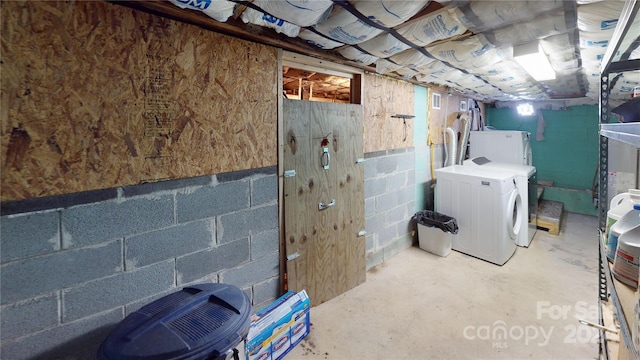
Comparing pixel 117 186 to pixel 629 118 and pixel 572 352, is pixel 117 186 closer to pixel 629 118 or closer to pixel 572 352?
pixel 629 118

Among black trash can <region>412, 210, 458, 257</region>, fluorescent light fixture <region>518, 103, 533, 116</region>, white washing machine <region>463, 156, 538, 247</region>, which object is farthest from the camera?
fluorescent light fixture <region>518, 103, 533, 116</region>

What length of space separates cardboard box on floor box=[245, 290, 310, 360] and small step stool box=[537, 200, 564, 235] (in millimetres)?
3970

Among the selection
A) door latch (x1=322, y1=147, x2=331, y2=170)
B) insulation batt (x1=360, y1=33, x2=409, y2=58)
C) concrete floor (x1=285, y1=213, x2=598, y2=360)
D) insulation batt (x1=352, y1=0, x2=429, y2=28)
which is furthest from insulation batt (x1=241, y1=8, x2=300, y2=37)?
concrete floor (x1=285, y1=213, x2=598, y2=360)

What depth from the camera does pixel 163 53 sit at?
4.91ft

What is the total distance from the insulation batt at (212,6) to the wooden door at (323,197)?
0.73 m

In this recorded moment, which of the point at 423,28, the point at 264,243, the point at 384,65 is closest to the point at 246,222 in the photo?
the point at 264,243

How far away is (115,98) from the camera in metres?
1.36

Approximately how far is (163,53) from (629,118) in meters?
2.21

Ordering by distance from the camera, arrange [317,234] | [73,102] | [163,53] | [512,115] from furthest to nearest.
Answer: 1. [512,115]
2. [317,234]
3. [163,53]
4. [73,102]

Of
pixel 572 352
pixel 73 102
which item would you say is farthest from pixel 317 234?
pixel 572 352

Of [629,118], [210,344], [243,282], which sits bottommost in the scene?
[243,282]

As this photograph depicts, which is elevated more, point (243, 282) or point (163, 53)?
point (163, 53)

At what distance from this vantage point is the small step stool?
13.0 feet

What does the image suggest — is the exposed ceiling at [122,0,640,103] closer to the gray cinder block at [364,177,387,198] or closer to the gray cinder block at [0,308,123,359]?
the gray cinder block at [364,177,387,198]
